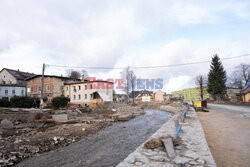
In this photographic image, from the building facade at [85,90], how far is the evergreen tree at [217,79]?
28686 millimetres

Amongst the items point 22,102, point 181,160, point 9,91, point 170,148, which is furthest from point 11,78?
point 181,160

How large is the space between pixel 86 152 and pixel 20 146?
11.5 feet

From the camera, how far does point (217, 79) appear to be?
4084 centimetres

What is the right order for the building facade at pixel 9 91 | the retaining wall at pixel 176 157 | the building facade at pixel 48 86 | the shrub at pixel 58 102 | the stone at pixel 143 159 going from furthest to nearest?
the building facade at pixel 48 86, the building facade at pixel 9 91, the shrub at pixel 58 102, the stone at pixel 143 159, the retaining wall at pixel 176 157

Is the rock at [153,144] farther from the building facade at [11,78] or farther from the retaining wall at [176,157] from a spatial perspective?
the building facade at [11,78]

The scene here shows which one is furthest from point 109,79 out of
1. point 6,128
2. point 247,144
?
point 247,144

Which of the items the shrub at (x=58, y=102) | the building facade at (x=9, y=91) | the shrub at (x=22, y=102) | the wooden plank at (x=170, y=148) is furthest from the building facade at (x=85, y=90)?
the wooden plank at (x=170, y=148)

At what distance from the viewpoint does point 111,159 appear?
5871mm

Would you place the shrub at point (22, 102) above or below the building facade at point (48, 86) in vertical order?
below

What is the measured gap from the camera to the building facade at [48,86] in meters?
38.3

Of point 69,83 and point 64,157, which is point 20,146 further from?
point 69,83

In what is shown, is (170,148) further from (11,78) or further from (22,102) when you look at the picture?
(11,78)

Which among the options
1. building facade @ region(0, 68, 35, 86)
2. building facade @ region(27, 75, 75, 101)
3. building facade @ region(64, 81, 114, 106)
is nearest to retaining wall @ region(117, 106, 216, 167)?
building facade @ region(64, 81, 114, 106)

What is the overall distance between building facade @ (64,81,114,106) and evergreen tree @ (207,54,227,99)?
28.7m
